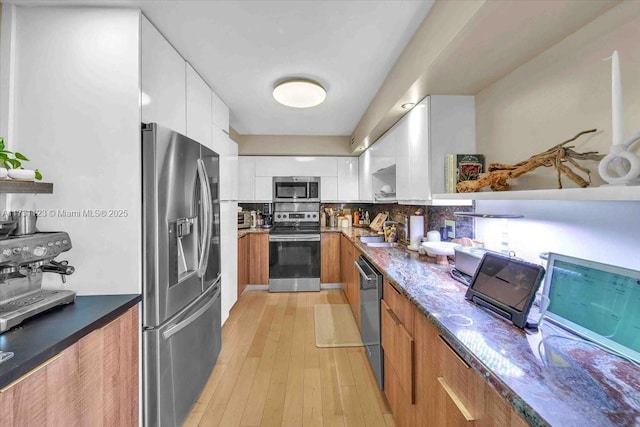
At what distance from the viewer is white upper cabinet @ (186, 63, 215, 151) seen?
1909 mm

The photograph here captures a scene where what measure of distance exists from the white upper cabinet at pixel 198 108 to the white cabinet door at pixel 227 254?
2.20ft

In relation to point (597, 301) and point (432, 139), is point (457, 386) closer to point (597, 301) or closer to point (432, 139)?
point (597, 301)

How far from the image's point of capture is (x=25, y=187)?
3.75ft

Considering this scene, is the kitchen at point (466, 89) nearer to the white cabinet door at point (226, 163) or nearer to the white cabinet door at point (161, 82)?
the white cabinet door at point (161, 82)

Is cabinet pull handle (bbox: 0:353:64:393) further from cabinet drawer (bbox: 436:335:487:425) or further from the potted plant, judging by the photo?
cabinet drawer (bbox: 436:335:487:425)

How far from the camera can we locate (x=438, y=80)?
4.99ft

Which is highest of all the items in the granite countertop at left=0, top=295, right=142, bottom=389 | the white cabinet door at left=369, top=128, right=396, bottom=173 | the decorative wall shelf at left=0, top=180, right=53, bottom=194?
the white cabinet door at left=369, top=128, right=396, bottom=173

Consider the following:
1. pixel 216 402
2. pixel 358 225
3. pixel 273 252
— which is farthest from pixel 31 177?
pixel 358 225

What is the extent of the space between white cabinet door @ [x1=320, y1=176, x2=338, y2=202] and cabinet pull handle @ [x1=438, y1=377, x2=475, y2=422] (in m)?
3.32

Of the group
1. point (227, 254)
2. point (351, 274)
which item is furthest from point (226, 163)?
point (351, 274)

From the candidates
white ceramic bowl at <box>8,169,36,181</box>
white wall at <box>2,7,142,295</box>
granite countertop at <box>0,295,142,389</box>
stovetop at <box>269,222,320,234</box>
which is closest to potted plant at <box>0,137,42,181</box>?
white ceramic bowl at <box>8,169,36,181</box>

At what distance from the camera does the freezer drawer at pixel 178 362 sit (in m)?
1.34

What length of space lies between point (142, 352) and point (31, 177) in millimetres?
990

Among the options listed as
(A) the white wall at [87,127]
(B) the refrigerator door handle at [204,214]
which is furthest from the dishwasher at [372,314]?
(A) the white wall at [87,127]
